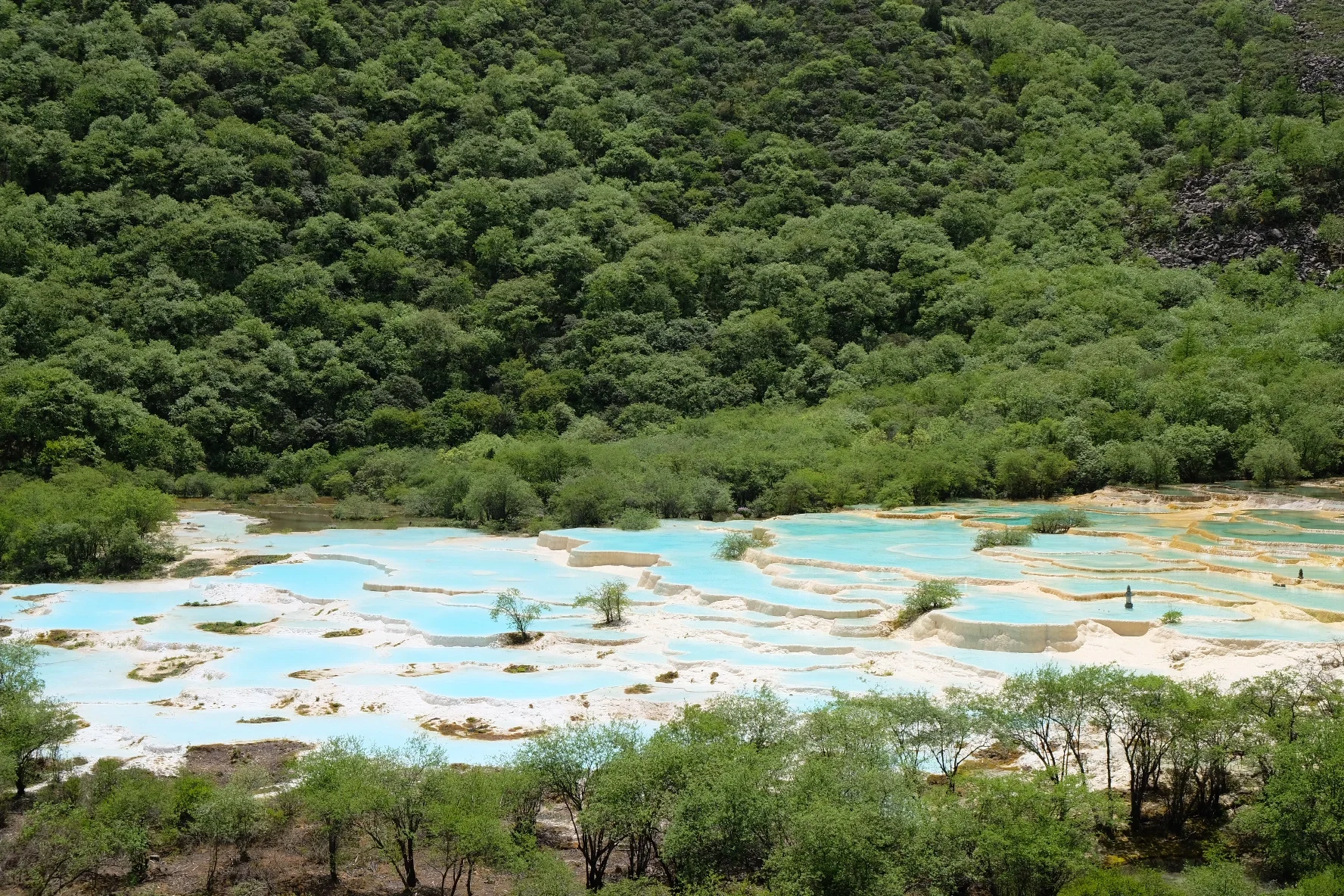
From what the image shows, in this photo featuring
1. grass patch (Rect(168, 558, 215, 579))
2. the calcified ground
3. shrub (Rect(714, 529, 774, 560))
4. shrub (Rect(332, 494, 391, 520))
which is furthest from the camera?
shrub (Rect(332, 494, 391, 520))

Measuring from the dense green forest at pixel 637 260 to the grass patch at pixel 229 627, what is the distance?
777cm

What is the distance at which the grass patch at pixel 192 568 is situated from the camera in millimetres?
32181

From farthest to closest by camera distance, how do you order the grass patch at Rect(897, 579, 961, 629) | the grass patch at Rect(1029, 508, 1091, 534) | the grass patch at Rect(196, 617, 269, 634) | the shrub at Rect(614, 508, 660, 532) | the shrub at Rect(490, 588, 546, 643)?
the shrub at Rect(614, 508, 660, 532) → the grass patch at Rect(1029, 508, 1091, 534) → the grass patch at Rect(196, 617, 269, 634) → the shrub at Rect(490, 588, 546, 643) → the grass patch at Rect(897, 579, 961, 629)

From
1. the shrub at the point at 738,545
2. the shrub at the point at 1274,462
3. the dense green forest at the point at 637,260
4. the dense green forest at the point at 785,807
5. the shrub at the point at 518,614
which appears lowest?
the dense green forest at the point at 785,807

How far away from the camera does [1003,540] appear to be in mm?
32688

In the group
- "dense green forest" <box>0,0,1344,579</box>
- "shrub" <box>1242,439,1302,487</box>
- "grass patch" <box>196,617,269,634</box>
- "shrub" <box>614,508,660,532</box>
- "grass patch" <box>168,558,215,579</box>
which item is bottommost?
"grass patch" <box>196,617,269,634</box>

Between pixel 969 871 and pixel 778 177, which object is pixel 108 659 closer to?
pixel 969 871

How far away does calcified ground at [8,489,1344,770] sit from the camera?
19.4 m

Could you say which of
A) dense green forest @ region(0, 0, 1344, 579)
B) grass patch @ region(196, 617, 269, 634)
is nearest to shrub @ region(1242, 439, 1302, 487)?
dense green forest @ region(0, 0, 1344, 579)

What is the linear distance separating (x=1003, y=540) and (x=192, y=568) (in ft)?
76.6

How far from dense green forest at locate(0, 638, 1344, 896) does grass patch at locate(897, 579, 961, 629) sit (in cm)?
683

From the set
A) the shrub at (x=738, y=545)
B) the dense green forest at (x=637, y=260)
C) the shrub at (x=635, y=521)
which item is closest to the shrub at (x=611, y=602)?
the shrub at (x=738, y=545)

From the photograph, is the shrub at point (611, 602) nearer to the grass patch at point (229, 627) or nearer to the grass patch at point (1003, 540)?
the grass patch at point (229, 627)

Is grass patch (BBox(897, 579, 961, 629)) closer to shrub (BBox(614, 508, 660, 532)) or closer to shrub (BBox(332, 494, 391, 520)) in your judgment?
shrub (BBox(614, 508, 660, 532))
